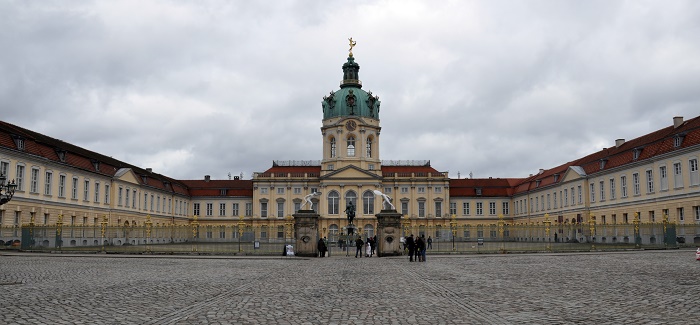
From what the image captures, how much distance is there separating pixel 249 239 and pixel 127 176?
33.0m

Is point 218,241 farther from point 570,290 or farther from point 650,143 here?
point 650,143

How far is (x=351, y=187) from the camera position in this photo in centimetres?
8812

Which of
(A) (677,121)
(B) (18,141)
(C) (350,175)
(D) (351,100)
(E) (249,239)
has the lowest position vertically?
(E) (249,239)

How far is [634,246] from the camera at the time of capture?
135 ft

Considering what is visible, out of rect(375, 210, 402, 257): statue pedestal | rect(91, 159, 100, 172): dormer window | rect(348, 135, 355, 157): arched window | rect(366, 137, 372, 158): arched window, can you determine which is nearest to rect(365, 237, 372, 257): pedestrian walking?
rect(375, 210, 402, 257): statue pedestal

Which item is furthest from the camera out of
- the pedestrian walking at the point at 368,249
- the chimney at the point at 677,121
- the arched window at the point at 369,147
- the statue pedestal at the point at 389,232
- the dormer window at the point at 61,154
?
the arched window at the point at 369,147

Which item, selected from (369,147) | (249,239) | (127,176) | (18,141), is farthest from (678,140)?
(127,176)

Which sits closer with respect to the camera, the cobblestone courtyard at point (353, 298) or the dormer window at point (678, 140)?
the cobblestone courtyard at point (353, 298)

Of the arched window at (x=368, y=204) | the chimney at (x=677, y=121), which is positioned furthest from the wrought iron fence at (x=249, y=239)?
the arched window at (x=368, y=204)

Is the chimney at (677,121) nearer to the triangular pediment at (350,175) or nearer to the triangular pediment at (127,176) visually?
the triangular pediment at (350,175)

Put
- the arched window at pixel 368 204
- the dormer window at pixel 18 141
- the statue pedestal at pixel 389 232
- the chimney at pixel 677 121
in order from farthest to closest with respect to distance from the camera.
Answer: the arched window at pixel 368 204, the chimney at pixel 677 121, the dormer window at pixel 18 141, the statue pedestal at pixel 389 232

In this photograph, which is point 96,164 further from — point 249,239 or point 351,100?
point 351,100

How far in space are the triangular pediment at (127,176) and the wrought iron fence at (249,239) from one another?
962 inches

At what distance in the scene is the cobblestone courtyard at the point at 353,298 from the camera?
10.7 metres
